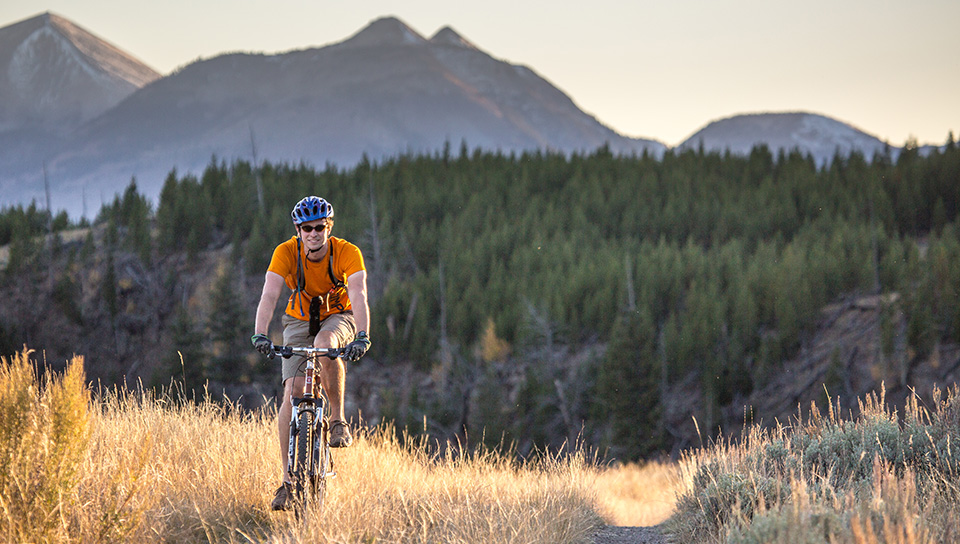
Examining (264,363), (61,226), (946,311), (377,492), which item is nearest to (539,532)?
(377,492)

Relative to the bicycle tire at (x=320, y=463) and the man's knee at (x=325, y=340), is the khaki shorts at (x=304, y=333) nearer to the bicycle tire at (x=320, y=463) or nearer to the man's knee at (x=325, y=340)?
the man's knee at (x=325, y=340)

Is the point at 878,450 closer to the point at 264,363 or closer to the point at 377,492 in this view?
the point at 377,492

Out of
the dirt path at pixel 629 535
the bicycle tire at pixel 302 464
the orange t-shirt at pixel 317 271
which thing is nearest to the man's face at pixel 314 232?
the orange t-shirt at pixel 317 271

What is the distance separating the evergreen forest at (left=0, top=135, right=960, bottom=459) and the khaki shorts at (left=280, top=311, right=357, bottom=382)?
102 feet

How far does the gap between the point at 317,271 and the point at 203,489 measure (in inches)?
70.0

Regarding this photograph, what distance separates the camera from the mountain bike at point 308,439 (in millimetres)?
4922

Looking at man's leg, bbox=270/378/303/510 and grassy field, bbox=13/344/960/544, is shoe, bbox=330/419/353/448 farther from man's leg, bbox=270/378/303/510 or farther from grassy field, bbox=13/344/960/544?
grassy field, bbox=13/344/960/544

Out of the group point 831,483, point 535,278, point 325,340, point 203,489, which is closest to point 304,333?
point 325,340

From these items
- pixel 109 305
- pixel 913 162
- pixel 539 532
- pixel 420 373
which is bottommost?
pixel 420 373

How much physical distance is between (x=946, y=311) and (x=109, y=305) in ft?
233

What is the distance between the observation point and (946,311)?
54.2 metres

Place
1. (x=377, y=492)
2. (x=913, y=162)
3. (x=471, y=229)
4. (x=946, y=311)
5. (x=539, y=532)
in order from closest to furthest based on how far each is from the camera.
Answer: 1. (x=539, y=532)
2. (x=377, y=492)
3. (x=946, y=311)
4. (x=471, y=229)
5. (x=913, y=162)

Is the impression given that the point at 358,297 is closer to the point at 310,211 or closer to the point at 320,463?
the point at 310,211

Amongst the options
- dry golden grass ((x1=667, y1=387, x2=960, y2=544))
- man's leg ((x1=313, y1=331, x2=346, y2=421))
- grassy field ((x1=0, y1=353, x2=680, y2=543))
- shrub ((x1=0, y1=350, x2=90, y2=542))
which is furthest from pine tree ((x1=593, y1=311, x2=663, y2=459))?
shrub ((x1=0, y1=350, x2=90, y2=542))
